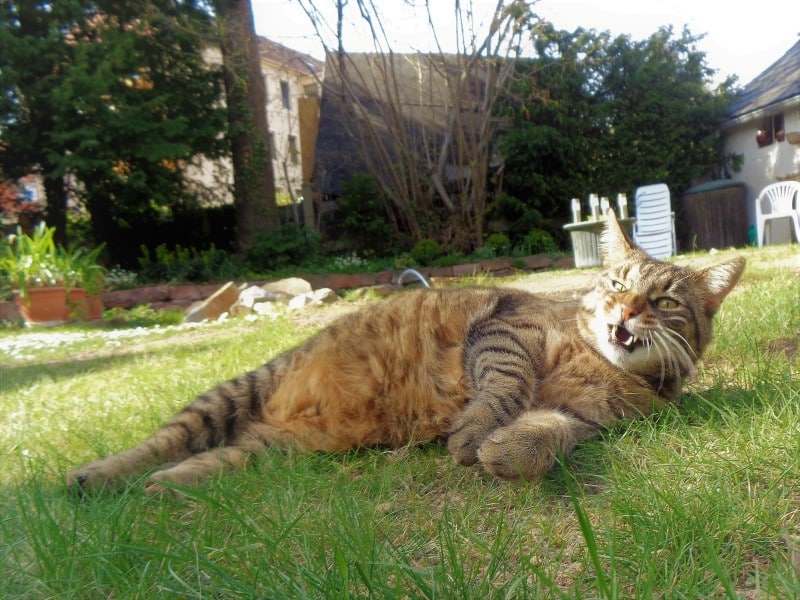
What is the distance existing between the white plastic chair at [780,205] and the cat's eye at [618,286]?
11.2 metres

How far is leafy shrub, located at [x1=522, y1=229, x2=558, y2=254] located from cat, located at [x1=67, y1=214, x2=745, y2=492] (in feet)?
36.8

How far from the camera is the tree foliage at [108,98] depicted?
12.0 metres

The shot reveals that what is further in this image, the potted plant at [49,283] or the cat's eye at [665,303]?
the potted plant at [49,283]

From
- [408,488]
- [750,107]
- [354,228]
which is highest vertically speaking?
[750,107]

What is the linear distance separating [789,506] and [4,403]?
4.53m

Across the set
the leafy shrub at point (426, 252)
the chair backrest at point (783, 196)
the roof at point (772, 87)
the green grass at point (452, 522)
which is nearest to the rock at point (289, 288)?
the leafy shrub at point (426, 252)

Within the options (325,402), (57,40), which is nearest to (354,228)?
(57,40)

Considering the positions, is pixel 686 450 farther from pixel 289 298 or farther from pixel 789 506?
pixel 289 298

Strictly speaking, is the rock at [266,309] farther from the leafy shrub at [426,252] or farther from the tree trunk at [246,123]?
the tree trunk at [246,123]

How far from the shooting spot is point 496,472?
2.12m

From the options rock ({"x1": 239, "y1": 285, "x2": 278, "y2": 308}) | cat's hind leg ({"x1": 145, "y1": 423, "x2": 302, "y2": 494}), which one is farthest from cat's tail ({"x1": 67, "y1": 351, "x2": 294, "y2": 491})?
rock ({"x1": 239, "y1": 285, "x2": 278, "y2": 308})

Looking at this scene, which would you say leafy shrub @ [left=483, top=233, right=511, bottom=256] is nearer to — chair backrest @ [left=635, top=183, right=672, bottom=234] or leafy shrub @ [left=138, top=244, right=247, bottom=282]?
chair backrest @ [left=635, top=183, right=672, bottom=234]

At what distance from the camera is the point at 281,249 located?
13.1 metres

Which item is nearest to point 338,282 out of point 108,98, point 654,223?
point 108,98
